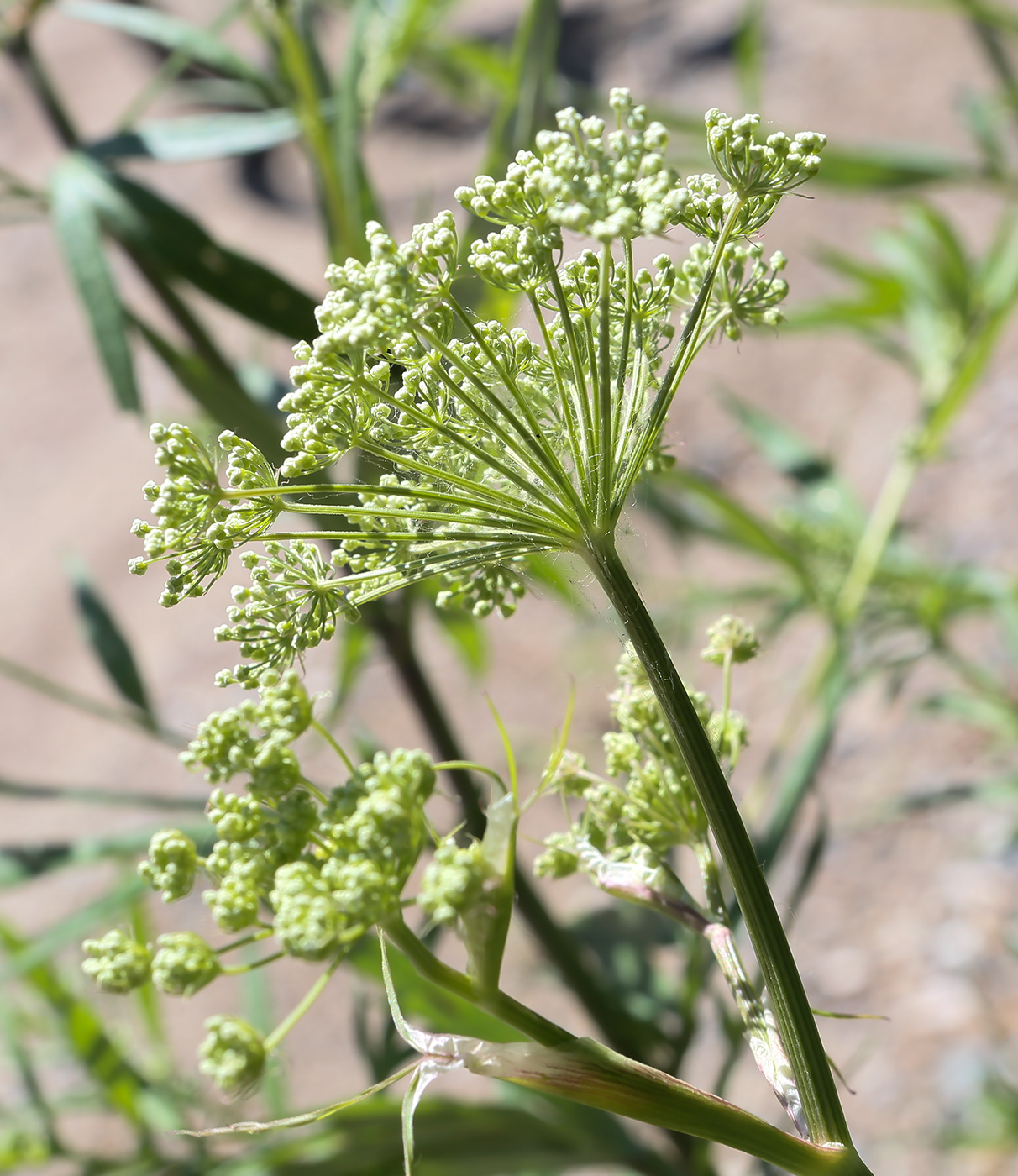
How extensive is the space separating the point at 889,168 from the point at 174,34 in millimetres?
682

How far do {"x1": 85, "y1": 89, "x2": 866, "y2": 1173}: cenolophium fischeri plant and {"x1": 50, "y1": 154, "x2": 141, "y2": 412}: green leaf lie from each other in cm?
33

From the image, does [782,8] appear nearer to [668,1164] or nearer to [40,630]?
[40,630]

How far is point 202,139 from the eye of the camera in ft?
2.33

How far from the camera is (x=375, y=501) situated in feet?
1.10

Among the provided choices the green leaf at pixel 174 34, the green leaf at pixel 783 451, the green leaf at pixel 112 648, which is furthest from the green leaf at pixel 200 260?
the green leaf at pixel 783 451

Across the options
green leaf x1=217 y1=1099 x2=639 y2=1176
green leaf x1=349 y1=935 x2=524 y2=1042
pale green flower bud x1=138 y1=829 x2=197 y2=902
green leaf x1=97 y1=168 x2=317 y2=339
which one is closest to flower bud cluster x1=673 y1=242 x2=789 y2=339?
pale green flower bud x1=138 y1=829 x2=197 y2=902

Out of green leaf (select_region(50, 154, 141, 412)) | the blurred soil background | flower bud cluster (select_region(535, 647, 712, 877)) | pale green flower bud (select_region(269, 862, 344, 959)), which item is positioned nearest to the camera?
pale green flower bud (select_region(269, 862, 344, 959))

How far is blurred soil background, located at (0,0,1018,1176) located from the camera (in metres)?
1.42

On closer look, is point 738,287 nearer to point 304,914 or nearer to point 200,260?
point 304,914

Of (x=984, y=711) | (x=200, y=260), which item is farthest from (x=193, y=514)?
(x=984, y=711)

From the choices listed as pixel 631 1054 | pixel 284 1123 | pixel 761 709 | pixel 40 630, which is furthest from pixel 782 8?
pixel 284 1123

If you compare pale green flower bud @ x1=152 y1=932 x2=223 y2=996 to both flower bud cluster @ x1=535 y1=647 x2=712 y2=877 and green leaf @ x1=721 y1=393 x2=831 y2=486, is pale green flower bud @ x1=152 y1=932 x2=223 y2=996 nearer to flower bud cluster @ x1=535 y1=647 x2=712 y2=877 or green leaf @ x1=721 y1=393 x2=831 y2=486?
flower bud cluster @ x1=535 y1=647 x2=712 y2=877

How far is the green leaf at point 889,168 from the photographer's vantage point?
1.07 meters

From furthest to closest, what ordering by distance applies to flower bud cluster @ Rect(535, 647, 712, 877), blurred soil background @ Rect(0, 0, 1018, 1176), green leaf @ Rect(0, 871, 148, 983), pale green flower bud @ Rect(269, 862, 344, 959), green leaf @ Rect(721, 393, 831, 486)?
1. blurred soil background @ Rect(0, 0, 1018, 1176)
2. green leaf @ Rect(721, 393, 831, 486)
3. green leaf @ Rect(0, 871, 148, 983)
4. flower bud cluster @ Rect(535, 647, 712, 877)
5. pale green flower bud @ Rect(269, 862, 344, 959)
